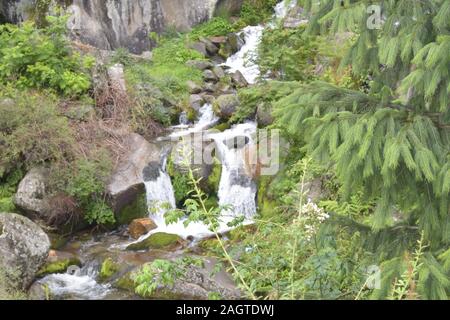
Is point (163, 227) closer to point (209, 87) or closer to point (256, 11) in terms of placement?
point (209, 87)

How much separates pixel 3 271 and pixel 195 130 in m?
6.58

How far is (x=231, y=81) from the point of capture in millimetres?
15883

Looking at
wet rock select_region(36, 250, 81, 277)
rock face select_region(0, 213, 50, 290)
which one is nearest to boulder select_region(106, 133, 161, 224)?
wet rock select_region(36, 250, 81, 277)

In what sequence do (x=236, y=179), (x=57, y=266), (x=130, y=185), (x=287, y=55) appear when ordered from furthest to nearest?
(x=287, y=55) < (x=236, y=179) < (x=130, y=185) < (x=57, y=266)

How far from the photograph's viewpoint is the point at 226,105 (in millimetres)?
13758

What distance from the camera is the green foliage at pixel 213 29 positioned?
1859 cm

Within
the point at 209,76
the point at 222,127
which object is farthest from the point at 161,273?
the point at 209,76

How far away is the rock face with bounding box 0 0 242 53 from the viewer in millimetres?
16438

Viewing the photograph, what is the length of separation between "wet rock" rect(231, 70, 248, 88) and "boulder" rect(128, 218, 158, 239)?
6050mm

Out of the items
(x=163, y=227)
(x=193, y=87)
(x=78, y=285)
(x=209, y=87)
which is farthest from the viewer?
(x=209, y=87)

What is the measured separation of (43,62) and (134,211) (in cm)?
440

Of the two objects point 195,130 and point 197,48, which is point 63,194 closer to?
point 195,130

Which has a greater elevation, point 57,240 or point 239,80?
point 239,80

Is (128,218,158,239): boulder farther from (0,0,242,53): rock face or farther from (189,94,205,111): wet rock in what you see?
(0,0,242,53): rock face
